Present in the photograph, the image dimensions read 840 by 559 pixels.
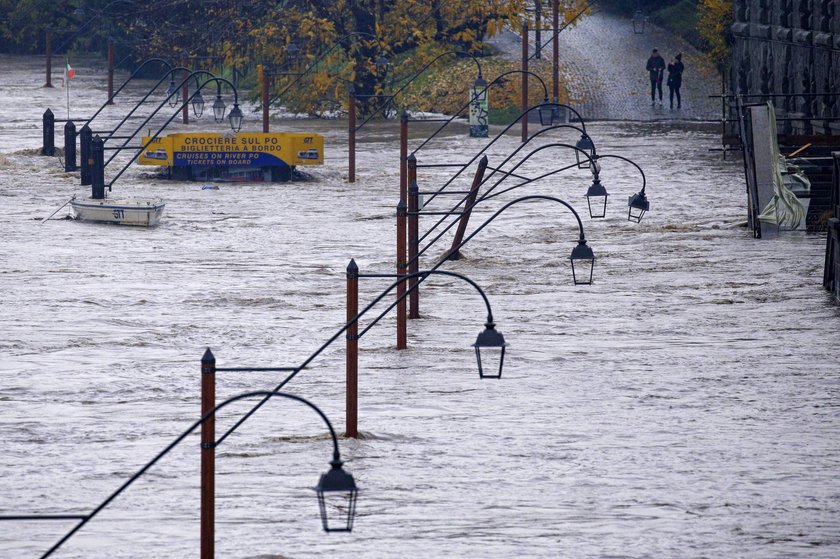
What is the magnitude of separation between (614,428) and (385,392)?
2874 millimetres

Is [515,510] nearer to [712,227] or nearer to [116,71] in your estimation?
[712,227]

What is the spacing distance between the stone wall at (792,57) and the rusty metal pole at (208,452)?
25613 millimetres

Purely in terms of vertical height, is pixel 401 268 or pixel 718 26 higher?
pixel 718 26

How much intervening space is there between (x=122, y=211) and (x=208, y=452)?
22445mm

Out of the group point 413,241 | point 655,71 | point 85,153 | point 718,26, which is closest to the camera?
point 413,241

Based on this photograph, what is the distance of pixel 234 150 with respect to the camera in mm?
39750

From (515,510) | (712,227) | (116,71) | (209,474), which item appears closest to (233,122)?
(712,227)

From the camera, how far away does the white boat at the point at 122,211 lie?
32406mm

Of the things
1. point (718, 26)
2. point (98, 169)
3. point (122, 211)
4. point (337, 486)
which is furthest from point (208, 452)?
point (718, 26)

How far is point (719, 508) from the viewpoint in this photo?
13922mm

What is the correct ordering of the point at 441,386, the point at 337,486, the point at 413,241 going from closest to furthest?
the point at 337,486 < the point at 441,386 < the point at 413,241

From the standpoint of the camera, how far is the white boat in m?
32.4

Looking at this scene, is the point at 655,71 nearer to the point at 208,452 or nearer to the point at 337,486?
the point at 208,452

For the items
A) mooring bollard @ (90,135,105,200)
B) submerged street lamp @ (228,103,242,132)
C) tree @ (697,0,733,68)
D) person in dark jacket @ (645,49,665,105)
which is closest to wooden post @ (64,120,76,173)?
submerged street lamp @ (228,103,242,132)
